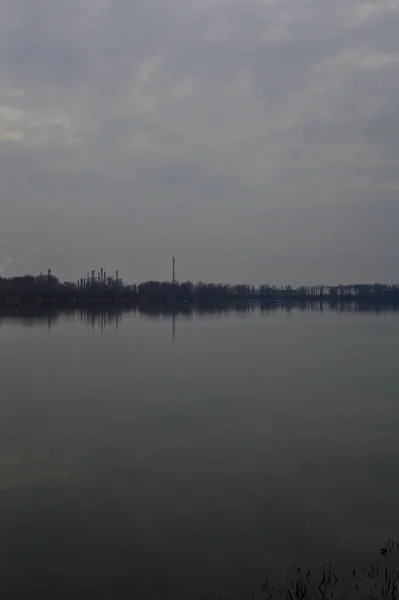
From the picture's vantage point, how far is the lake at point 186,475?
4.30 metres

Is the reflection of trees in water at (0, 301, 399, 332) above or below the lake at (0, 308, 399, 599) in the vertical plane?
above

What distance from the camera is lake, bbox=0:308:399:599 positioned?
430 cm

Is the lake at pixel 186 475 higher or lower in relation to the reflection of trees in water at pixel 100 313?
lower

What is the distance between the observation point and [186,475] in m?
6.08

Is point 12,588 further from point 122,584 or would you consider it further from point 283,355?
point 283,355

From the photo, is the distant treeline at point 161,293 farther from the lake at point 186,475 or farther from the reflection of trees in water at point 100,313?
the lake at point 186,475

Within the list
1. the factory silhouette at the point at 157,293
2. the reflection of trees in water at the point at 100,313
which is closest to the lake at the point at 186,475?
the reflection of trees in water at the point at 100,313

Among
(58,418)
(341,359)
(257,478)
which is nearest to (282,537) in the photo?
(257,478)

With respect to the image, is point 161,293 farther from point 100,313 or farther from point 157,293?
point 100,313

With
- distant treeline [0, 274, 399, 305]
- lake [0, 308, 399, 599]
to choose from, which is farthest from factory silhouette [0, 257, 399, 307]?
lake [0, 308, 399, 599]

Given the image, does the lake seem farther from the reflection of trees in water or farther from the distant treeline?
the distant treeline

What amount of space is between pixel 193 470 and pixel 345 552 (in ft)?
7.23

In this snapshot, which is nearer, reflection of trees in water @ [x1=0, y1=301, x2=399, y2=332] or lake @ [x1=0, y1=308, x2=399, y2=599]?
lake @ [x1=0, y1=308, x2=399, y2=599]

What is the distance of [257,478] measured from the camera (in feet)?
19.7
